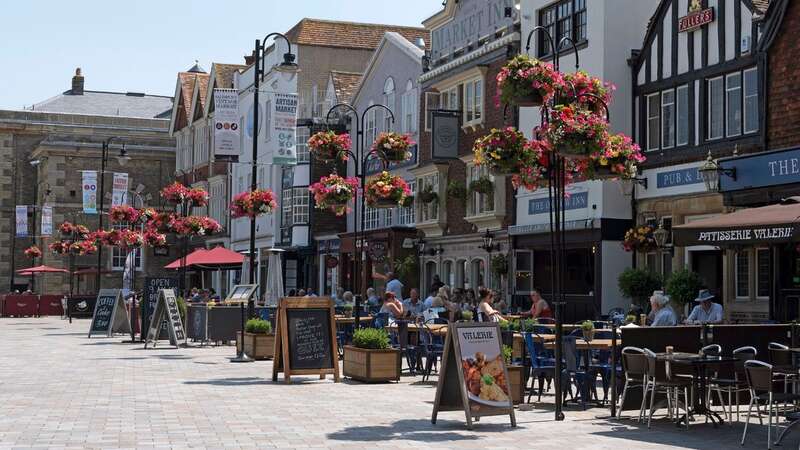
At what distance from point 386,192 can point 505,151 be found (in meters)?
11.4

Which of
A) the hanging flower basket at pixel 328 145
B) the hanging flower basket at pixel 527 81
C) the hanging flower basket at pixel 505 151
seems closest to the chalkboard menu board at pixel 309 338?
the hanging flower basket at pixel 505 151

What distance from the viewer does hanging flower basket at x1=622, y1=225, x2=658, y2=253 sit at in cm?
2709

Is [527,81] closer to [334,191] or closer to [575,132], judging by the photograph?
[575,132]

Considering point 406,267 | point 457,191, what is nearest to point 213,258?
point 406,267

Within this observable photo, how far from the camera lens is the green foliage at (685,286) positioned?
2511cm

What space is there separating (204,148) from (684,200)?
44.4m

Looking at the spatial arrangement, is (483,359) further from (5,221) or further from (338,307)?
(5,221)

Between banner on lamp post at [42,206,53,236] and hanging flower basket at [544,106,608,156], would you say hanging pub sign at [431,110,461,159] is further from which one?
banner on lamp post at [42,206,53,236]

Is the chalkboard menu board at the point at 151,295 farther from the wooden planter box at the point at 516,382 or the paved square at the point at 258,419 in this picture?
the wooden planter box at the point at 516,382

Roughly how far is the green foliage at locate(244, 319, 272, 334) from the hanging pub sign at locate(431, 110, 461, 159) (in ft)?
45.7

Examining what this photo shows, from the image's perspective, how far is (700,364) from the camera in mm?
13836

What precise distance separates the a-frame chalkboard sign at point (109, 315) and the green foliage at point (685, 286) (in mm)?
16302

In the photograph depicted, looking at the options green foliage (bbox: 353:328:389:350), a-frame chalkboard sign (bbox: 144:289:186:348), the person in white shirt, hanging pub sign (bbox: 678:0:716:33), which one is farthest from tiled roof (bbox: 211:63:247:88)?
the person in white shirt

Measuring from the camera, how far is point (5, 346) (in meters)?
29.8
